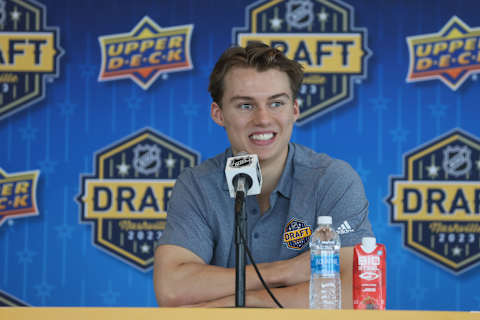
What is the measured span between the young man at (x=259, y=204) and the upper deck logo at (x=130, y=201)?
113 cm

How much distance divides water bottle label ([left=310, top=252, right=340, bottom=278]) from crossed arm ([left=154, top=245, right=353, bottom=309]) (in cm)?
14

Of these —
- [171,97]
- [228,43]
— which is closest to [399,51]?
[228,43]

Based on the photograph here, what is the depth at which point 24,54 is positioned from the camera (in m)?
3.11

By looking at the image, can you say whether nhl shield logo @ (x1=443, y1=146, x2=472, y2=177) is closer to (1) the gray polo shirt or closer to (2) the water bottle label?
(1) the gray polo shirt

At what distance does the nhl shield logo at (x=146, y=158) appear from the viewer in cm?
304

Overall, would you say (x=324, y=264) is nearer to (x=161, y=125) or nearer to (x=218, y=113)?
(x=218, y=113)

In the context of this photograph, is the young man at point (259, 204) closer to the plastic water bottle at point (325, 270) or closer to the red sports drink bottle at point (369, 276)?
the plastic water bottle at point (325, 270)

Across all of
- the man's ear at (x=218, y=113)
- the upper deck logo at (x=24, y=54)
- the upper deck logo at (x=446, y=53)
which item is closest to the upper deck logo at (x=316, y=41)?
the upper deck logo at (x=446, y=53)

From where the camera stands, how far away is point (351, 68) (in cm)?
302

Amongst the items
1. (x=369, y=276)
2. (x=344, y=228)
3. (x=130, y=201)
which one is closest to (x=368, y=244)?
(x=369, y=276)

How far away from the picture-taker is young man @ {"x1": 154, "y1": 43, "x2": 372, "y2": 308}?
5.23 feet

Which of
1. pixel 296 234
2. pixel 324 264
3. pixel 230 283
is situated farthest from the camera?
pixel 296 234

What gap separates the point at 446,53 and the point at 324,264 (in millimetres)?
2025

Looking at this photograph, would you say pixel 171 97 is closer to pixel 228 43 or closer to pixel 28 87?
pixel 228 43
